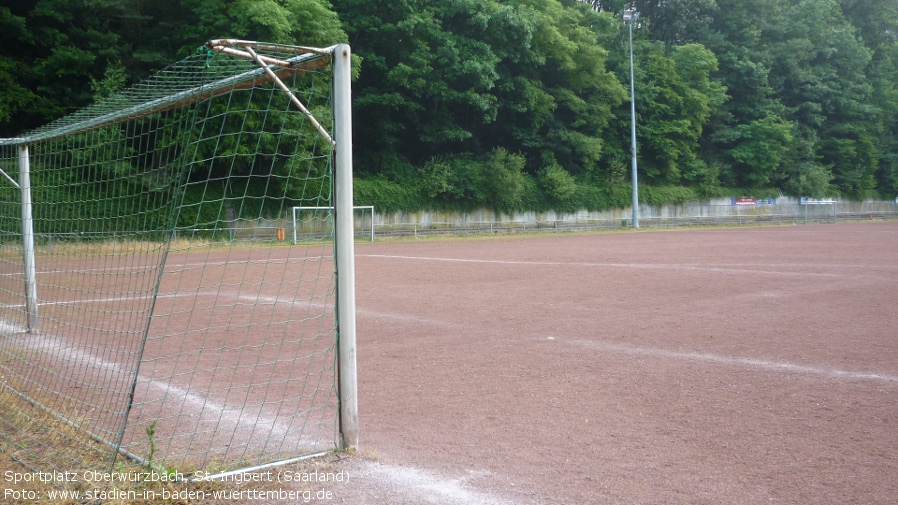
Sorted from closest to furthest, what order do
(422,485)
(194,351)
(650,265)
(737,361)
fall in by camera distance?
(422,485)
(737,361)
(194,351)
(650,265)

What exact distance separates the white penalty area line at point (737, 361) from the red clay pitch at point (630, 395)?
3 centimetres

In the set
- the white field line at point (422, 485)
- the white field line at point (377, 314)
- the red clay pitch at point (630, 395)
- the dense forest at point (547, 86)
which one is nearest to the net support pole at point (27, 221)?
the white field line at point (377, 314)

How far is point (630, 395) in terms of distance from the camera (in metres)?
5.79

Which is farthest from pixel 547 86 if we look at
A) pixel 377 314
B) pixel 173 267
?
pixel 377 314

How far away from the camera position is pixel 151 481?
12.8 feet

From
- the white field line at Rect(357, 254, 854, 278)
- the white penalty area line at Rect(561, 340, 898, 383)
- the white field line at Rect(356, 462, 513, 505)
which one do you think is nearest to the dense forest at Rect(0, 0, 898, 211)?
the white field line at Rect(357, 254, 854, 278)

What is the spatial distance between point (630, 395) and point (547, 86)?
149 ft

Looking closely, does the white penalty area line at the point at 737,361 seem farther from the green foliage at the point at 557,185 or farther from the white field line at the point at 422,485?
the green foliage at the point at 557,185

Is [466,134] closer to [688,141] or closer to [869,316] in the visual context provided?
[688,141]

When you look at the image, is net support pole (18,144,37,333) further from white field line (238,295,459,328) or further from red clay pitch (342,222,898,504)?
red clay pitch (342,222,898,504)

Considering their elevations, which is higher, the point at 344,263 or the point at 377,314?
the point at 344,263

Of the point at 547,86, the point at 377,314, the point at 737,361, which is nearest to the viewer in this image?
the point at 737,361

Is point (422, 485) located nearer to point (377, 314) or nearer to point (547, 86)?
point (377, 314)

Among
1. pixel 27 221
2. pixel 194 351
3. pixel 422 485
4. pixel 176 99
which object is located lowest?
pixel 422 485
